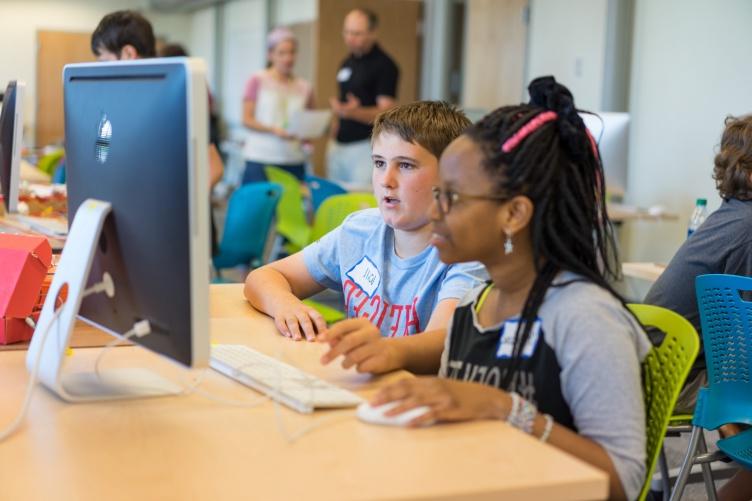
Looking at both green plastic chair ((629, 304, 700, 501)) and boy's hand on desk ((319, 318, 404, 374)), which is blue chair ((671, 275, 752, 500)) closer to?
green plastic chair ((629, 304, 700, 501))

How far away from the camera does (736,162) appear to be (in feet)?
8.71

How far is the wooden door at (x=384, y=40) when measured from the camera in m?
8.09

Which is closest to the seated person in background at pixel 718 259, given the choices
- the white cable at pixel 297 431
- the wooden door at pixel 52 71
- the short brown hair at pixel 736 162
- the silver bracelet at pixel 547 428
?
the short brown hair at pixel 736 162

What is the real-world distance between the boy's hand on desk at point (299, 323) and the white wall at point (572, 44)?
4.02 metres

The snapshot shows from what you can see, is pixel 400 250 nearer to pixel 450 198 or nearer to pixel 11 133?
pixel 450 198

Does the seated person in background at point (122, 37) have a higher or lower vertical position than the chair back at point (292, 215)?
higher

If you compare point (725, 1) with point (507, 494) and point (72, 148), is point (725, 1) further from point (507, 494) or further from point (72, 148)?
point (507, 494)

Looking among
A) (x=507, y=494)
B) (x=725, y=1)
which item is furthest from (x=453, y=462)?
(x=725, y=1)

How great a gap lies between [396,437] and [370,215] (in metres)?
0.95

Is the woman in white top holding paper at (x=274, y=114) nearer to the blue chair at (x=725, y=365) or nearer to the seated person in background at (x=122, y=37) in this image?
the seated person in background at (x=122, y=37)

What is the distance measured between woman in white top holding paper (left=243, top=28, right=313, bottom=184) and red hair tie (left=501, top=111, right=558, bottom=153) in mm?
4907

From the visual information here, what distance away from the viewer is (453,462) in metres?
1.16

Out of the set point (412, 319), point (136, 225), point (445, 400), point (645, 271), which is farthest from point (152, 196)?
point (645, 271)

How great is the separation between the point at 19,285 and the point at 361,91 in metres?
4.68
